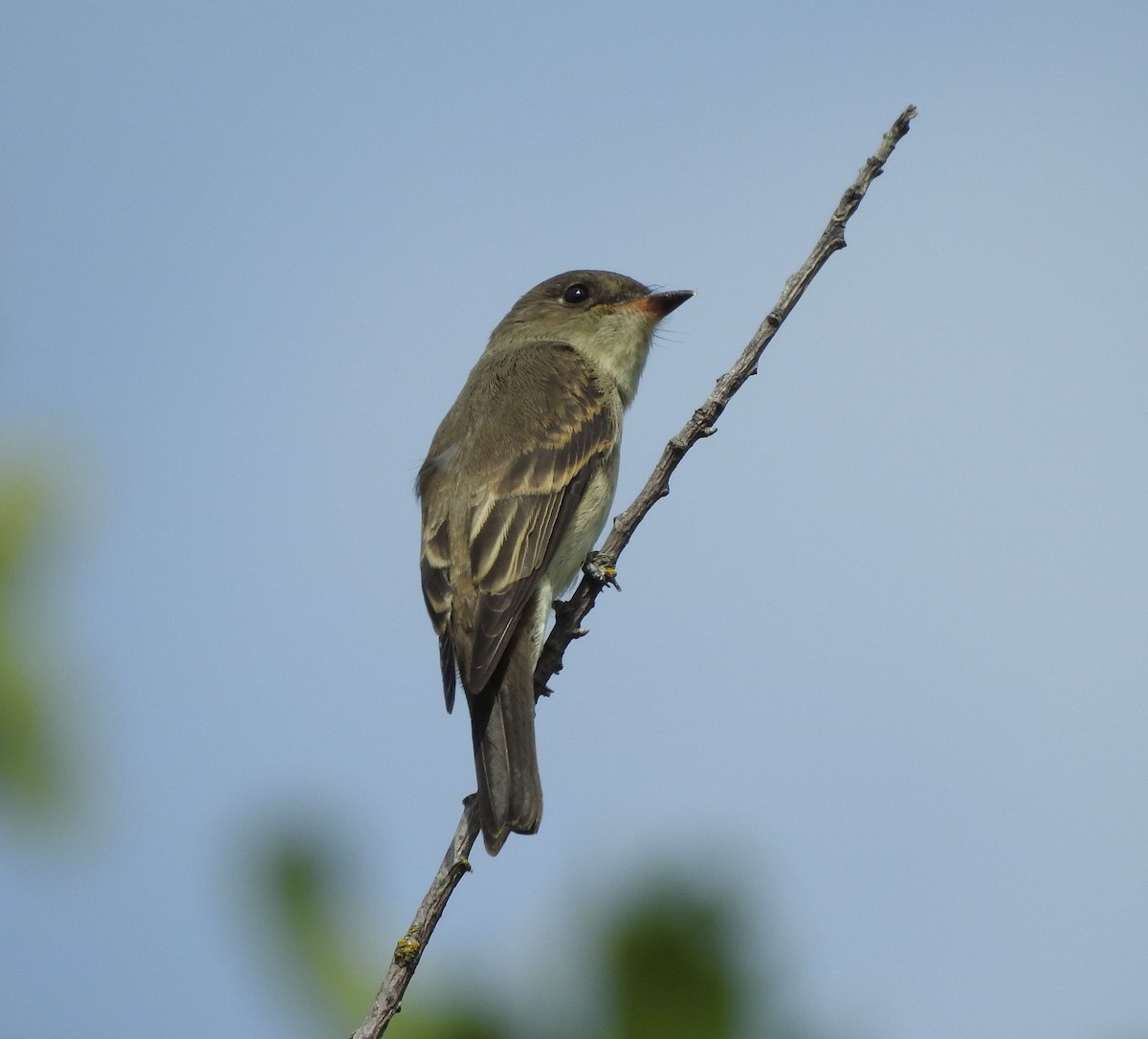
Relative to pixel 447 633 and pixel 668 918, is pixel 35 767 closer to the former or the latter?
pixel 668 918

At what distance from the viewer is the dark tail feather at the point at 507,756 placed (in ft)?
15.1

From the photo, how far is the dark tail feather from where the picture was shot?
462cm

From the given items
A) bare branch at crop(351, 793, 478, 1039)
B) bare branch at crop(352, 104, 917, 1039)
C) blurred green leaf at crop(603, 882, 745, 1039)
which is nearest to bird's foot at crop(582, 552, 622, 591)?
bare branch at crop(352, 104, 917, 1039)

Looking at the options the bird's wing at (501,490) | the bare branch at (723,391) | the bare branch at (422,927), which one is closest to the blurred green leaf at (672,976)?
the bare branch at (422,927)

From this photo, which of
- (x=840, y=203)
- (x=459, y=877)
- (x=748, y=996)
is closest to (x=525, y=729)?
(x=459, y=877)

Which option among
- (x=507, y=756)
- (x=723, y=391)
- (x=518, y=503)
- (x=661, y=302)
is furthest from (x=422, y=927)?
(x=661, y=302)

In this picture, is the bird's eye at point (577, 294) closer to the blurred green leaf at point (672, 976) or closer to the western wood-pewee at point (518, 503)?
the western wood-pewee at point (518, 503)

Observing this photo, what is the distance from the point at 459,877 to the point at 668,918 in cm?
188

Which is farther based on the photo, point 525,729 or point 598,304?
point 598,304

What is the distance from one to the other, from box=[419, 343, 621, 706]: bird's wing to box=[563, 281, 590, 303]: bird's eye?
2.48 feet

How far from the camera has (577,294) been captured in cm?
757

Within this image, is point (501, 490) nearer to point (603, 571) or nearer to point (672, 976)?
point (603, 571)

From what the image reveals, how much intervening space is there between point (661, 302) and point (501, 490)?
171 cm

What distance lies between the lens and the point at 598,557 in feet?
16.9
